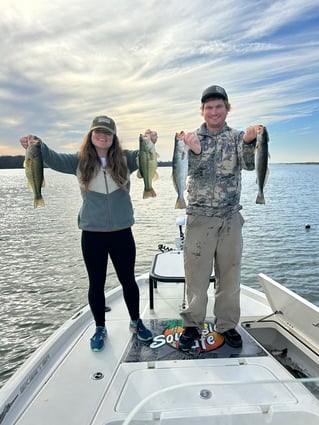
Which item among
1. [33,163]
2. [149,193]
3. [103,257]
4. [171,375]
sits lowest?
[171,375]

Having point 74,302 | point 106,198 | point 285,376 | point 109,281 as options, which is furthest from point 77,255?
point 285,376

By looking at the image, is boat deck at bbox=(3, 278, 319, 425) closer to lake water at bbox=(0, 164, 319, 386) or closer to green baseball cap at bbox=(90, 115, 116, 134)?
green baseball cap at bbox=(90, 115, 116, 134)

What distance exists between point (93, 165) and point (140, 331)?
71.9 inches

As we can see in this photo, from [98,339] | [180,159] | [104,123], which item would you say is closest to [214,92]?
[180,159]

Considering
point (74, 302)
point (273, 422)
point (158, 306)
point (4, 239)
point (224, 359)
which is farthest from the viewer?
point (4, 239)

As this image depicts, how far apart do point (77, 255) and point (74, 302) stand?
4031 mm

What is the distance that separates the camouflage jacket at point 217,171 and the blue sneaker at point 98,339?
5.33ft

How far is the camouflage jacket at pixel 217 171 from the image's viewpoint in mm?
3088

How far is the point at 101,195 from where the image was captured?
3.19 m

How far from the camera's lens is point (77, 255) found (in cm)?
1179

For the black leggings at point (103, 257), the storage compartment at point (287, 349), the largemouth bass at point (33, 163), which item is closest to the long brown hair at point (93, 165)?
the largemouth bass at point (33, 163)

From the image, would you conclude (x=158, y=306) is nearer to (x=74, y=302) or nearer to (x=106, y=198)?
(x=106, y=198)

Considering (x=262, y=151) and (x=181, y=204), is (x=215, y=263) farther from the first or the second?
(x=262, y=151)

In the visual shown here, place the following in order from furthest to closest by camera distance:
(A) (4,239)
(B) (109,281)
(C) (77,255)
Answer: (A) (4,239)
(C) (77,255)
(B) (109,281)
